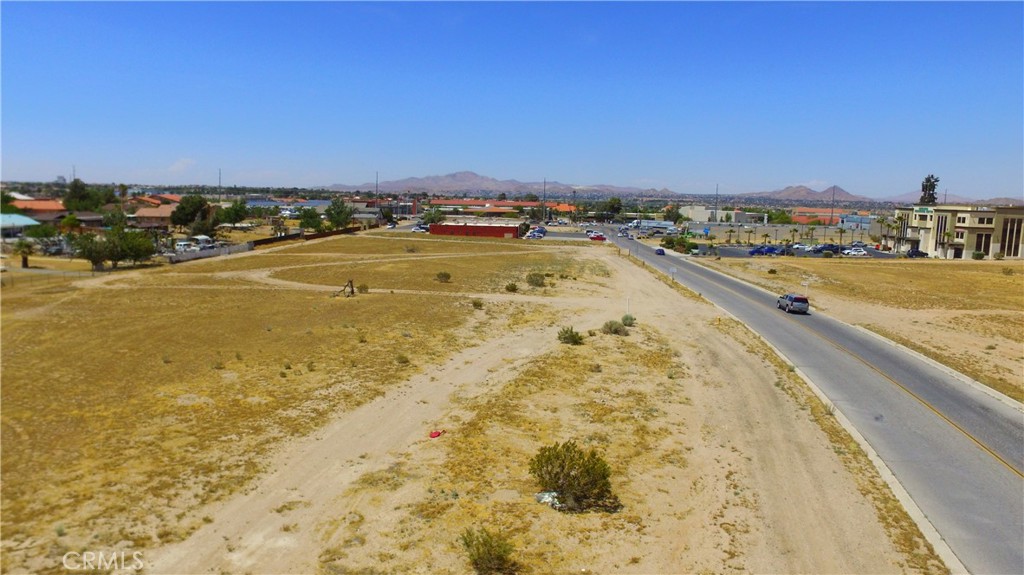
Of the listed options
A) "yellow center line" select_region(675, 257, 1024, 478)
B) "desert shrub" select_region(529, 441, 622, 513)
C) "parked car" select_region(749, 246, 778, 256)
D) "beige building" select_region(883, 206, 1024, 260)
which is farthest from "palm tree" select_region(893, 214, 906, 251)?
"desert shrub" select_region(529, 441, 622, 513)

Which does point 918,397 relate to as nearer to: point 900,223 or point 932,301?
point 932,301

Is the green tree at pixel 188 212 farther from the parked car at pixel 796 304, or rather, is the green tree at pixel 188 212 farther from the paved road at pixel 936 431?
the paved road at pixel 936 431

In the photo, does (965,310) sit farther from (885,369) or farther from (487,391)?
(487,391)

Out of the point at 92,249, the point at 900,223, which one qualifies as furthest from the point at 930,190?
A: the point at 92,249

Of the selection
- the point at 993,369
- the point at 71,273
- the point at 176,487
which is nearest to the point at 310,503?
the point at 176,487

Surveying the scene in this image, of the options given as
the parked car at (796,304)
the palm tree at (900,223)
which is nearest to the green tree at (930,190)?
the palm tree at (900,223)

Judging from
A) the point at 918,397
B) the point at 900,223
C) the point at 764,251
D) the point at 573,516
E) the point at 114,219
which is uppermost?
the point at 900,223

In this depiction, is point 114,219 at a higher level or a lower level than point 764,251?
higher
